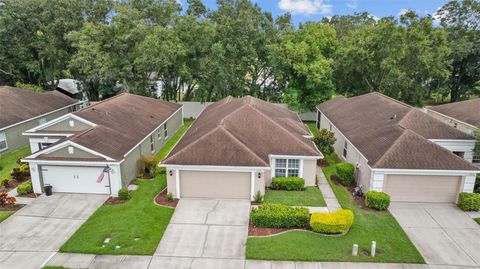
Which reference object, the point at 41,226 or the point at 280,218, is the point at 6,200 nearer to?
the point at 41,226

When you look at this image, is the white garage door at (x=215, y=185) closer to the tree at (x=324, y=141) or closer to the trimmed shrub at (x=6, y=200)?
the tree at (x=324, y=141)

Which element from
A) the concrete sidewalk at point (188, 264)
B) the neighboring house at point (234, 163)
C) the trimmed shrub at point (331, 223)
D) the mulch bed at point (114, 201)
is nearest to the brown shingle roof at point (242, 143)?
the neighboring house at point (234, 163)

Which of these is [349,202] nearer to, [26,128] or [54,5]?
[26,128]

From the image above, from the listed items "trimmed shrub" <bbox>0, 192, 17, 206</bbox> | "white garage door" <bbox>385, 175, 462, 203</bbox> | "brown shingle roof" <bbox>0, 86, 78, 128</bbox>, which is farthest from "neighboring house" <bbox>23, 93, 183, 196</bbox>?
"white garage door" <bbox>385, 175, 462, 203</bbox>

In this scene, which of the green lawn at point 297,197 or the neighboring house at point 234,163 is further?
→ the green lawn at point 297,197

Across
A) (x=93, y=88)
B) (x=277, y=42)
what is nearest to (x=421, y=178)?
(x=277, y=42)
